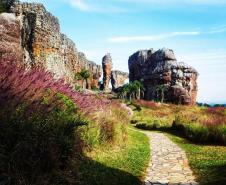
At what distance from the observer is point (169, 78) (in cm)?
8050

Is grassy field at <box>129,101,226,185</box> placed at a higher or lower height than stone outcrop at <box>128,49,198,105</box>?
lower

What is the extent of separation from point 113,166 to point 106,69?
8332 cm

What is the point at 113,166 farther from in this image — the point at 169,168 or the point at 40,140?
the point at 40,140

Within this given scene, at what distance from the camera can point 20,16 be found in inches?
588

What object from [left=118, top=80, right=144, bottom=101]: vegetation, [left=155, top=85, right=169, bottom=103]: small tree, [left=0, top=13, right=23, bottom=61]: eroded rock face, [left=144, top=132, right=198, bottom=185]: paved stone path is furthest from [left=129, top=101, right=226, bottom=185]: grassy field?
[left=118, top=80, right=144, bottom=101]: vegetation

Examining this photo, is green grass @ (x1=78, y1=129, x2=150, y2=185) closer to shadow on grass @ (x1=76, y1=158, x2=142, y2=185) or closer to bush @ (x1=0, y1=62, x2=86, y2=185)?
shadow on grass @ (x1=76, y1=158, x2=142, y2=185)

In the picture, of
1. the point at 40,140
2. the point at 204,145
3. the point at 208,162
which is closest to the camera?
the point at 40,140

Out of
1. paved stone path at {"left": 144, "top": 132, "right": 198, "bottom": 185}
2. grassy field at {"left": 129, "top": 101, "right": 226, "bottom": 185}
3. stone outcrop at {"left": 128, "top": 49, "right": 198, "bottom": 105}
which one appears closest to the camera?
paved stone path at {"left": 144, "top": 132, "right": 198, "bottom": 185}

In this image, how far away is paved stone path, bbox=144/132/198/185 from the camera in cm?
884

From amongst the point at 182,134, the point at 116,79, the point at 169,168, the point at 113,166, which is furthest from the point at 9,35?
the point at 116,79

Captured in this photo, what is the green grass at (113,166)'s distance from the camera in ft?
26.4

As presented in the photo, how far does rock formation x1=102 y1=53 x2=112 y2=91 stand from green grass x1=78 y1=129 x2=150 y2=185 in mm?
79835

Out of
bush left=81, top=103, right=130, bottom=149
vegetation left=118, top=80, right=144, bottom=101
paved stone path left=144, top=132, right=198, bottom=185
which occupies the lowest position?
paved stone path left=144, top=132, right=198, bottom=185

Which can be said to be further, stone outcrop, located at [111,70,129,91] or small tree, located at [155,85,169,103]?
stone outcrop, located at [111,70,129,91]
